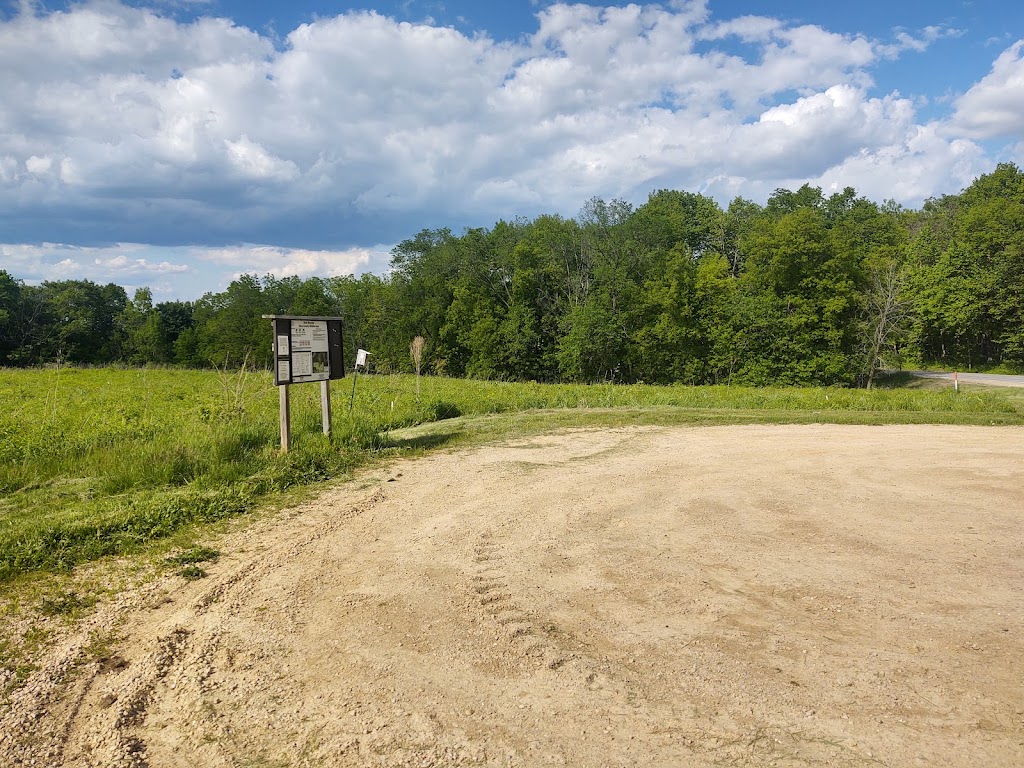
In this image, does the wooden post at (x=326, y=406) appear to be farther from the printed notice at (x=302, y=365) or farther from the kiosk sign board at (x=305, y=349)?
the printed notice at (x=302, y=365)

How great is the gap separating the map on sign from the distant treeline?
73.3 feet

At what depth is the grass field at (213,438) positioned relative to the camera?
5711 mm

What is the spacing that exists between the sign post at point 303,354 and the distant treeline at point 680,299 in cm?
2217

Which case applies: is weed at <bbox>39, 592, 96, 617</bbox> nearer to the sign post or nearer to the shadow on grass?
the sign post

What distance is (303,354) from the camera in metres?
8.70

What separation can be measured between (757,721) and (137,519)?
5212mm

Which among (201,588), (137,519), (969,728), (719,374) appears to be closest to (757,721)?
(969,728)

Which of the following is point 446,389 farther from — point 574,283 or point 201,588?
point 574,283

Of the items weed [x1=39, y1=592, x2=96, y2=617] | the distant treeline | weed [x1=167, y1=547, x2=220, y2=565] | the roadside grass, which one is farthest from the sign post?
the distant treeline

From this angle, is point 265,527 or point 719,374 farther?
point 719,374

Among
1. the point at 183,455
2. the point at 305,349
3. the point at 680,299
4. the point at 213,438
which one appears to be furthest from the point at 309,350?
the point at 680,299

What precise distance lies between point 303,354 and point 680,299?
3459 centimetres

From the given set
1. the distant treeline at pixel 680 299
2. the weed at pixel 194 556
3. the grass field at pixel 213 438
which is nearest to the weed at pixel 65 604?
the grass field at pixel 213 438

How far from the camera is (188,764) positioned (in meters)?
2.73
